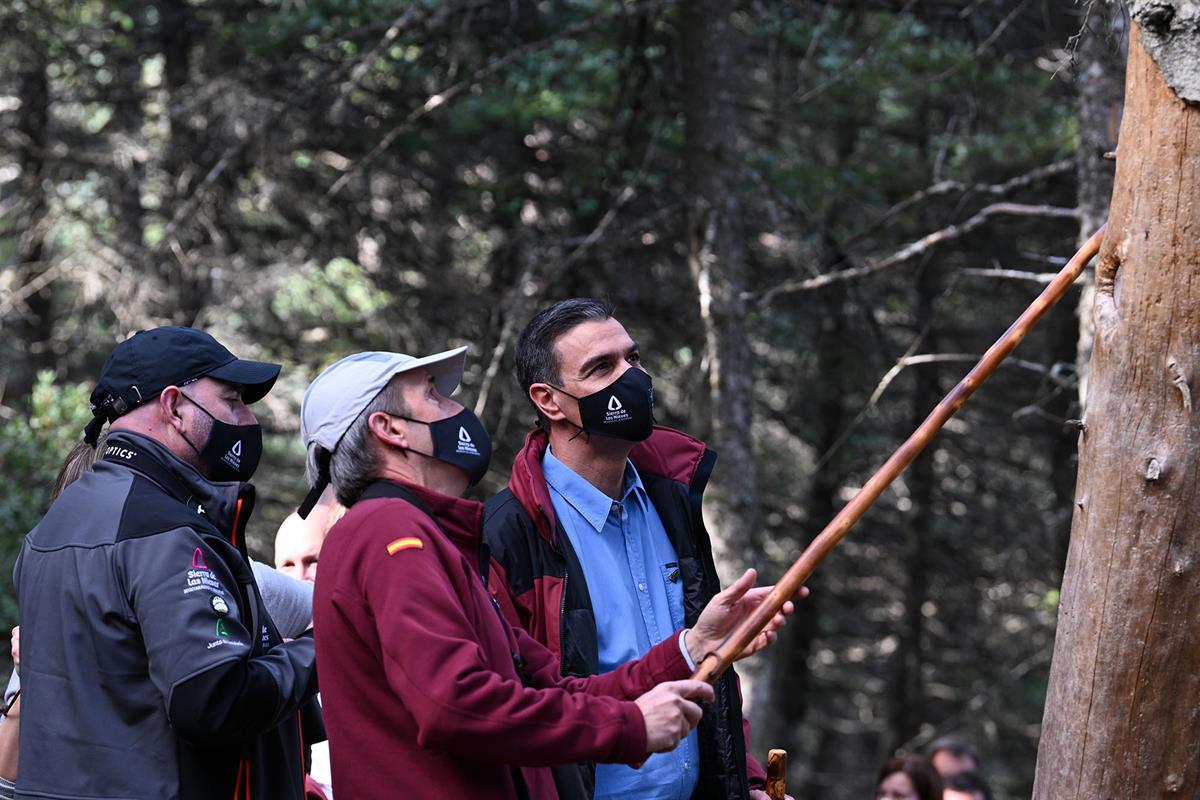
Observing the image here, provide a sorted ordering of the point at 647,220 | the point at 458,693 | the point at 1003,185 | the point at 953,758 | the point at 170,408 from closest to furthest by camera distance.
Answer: the point at 458,693, the point at 170,408, the point at 953,758, the point at 1003,185, the point at 647,220

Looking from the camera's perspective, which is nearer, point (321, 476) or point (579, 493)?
point (321, 476)

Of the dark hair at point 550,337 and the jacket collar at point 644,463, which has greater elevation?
the dark hair at point 550,337

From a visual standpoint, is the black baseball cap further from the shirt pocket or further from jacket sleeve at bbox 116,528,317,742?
the shirt pocket

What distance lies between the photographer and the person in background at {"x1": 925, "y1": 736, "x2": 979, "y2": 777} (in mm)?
7105

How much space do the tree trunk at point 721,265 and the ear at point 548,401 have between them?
4.82 m

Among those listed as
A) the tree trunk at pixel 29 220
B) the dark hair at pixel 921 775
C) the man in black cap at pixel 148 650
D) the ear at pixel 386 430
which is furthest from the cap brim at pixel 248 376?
the tree trunk at pixel 29 220

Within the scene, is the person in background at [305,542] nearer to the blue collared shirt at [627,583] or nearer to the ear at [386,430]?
the blue collared shirt at [627,583]

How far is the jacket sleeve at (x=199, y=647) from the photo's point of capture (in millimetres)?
3014

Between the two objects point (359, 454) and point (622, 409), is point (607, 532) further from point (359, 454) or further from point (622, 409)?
point (359, 454)

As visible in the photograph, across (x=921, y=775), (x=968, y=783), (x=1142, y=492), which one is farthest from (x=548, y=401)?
(x=968, y=783)

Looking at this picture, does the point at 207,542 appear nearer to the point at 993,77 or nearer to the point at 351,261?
the point at 351,261

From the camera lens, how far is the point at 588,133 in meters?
12.5

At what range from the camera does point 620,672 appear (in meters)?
3.36

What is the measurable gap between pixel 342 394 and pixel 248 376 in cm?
64
